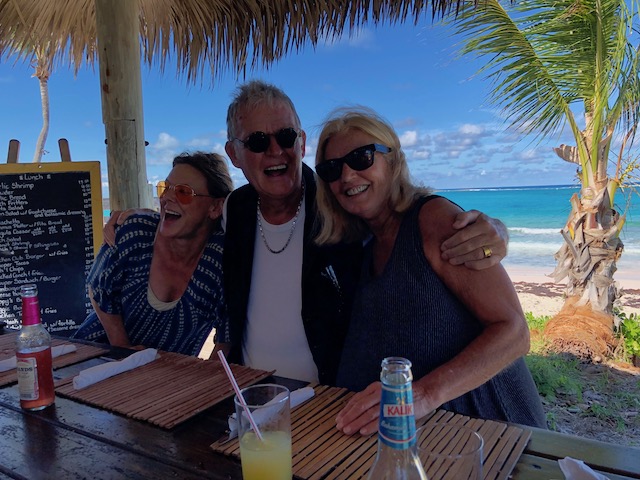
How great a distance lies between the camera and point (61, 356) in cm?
185

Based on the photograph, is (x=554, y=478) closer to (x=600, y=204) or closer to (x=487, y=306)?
(x=487, y=306)

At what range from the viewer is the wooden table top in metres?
1.00

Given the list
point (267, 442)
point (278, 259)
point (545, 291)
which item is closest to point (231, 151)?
point (278, 259)

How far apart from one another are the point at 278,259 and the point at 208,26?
7.99ft

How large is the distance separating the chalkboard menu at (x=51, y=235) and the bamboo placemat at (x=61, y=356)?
1593 millimetres

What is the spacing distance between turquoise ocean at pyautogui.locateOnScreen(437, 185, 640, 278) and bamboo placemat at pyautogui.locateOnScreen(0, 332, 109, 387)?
17.2 feet

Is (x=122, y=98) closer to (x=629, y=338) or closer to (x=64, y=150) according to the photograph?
(x=64, y=150)

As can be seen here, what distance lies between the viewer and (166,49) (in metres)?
4.09

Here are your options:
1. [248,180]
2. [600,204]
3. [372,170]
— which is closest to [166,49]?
[248,180]

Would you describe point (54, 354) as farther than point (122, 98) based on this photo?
No

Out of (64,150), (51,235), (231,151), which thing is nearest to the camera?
(231,151)

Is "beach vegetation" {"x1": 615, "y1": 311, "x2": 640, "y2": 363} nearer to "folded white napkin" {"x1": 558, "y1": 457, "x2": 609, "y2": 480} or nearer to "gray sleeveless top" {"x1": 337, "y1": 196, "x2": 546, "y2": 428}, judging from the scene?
"gray sleeveless top" {"x1": 337, "y1": 196, "x2": 546, "y2": 428}

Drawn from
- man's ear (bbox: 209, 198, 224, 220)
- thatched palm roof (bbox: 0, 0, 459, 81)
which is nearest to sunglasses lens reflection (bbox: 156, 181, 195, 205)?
man's ear (bbox: 209, 198, 224, 220)

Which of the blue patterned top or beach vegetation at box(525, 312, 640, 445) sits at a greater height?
the blue patterned top
